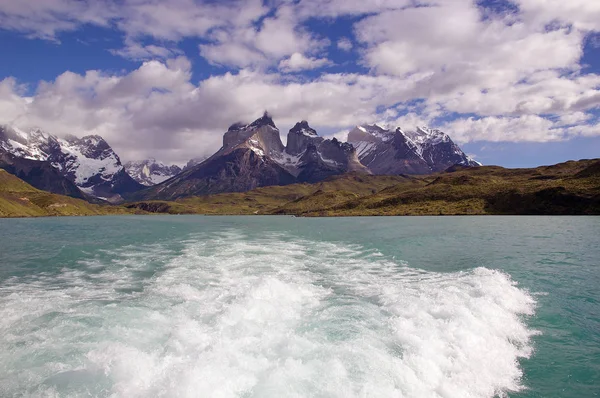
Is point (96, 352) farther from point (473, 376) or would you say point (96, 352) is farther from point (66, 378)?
point (473, 376)

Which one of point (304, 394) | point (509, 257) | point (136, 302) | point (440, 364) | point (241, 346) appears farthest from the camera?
point (509, 257)

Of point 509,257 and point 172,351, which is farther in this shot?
point 509,257

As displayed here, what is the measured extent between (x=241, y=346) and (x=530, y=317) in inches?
601

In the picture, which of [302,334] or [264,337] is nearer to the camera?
[264,337]

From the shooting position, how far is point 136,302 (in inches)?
880

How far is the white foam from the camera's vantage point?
511 inches

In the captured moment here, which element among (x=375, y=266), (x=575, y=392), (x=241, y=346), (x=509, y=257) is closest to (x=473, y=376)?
(x=575, y=392)

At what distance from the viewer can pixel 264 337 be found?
16.5 m

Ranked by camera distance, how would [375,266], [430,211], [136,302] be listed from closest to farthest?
1. [136,302]
2. [375,266]
3. [430,211]

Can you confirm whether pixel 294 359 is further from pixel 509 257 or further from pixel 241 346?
pixel 509 257

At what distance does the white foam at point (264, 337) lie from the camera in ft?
42.6

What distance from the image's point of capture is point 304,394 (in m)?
12.3

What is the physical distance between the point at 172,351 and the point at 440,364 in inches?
403

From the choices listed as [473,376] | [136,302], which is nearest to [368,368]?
[473,376]
